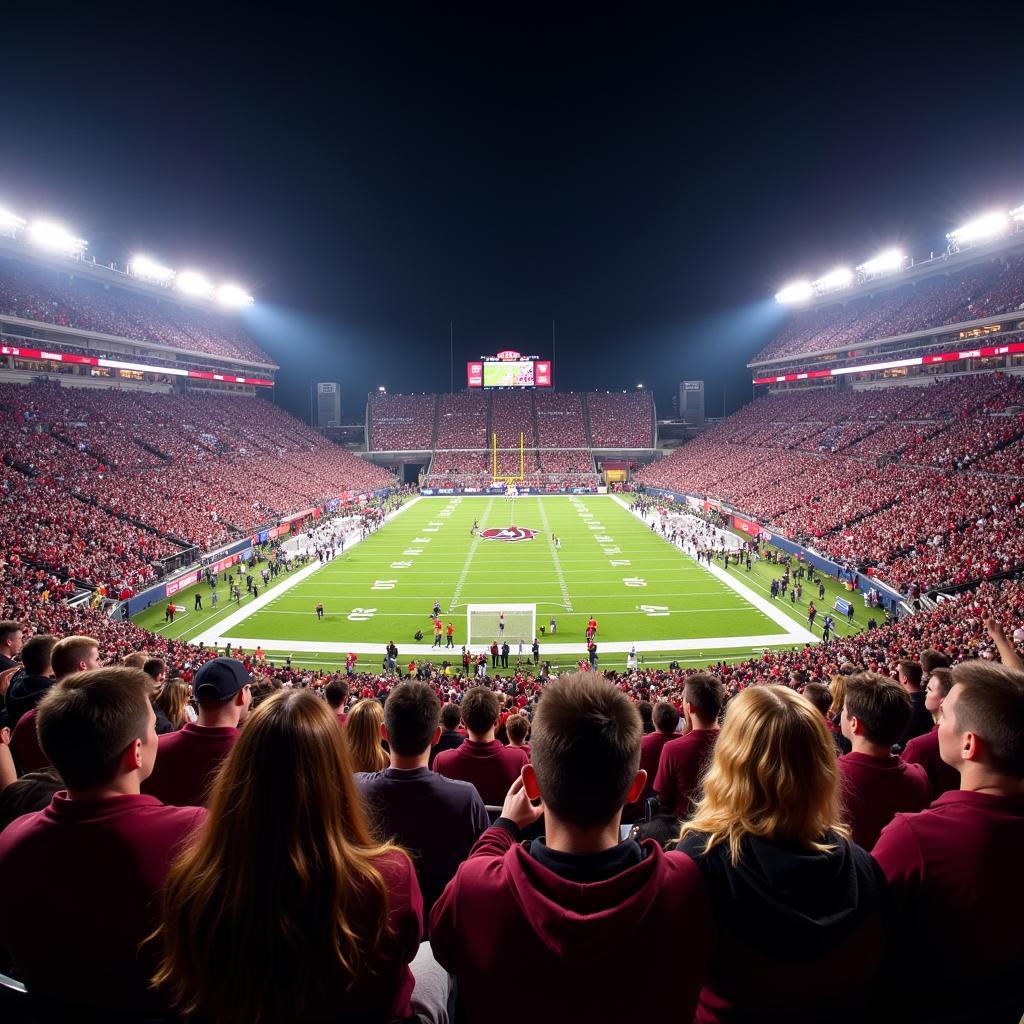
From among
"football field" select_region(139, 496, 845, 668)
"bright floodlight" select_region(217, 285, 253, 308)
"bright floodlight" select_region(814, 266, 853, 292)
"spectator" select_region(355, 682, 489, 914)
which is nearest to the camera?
"spectator" select_region(355, 682, 489, 914)

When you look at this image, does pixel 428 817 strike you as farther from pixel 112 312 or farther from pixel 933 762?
pixel 112 312

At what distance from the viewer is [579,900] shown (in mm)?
1758

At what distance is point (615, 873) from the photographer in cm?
189

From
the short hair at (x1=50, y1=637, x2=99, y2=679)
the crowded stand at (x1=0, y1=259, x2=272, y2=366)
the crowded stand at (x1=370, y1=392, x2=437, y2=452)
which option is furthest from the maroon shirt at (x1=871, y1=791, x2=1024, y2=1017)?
the crowded stand at (x1=370, y1=392, x2=437, y2=452)

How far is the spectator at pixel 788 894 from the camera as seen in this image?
1997 millimetres

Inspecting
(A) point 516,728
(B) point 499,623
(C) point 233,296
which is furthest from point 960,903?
(C) point 233,296

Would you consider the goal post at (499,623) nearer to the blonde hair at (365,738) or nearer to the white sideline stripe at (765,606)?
the white sideline stripe at (765,606)

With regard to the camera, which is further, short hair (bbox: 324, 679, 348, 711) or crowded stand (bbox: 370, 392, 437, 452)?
crowded stand (bbox: 370, 392, 437, 452)

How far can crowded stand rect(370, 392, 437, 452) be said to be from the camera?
274 feet

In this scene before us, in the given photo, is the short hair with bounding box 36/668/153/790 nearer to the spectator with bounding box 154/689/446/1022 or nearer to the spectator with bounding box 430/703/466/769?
the spectator with bounding box 154/689/446/1022

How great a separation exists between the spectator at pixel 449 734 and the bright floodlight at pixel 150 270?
225ft

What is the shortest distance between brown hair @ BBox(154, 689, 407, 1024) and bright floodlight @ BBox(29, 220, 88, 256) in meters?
60.8

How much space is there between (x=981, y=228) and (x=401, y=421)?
63.6 metres

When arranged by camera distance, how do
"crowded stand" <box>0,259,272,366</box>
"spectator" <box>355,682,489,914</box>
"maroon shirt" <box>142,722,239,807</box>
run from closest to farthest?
"spectator" <box>355,682,489,914</box> → "maroon shirt" <box>142,722,239,807</box> → "crowded stand" <box>0,259,272,366</box>
